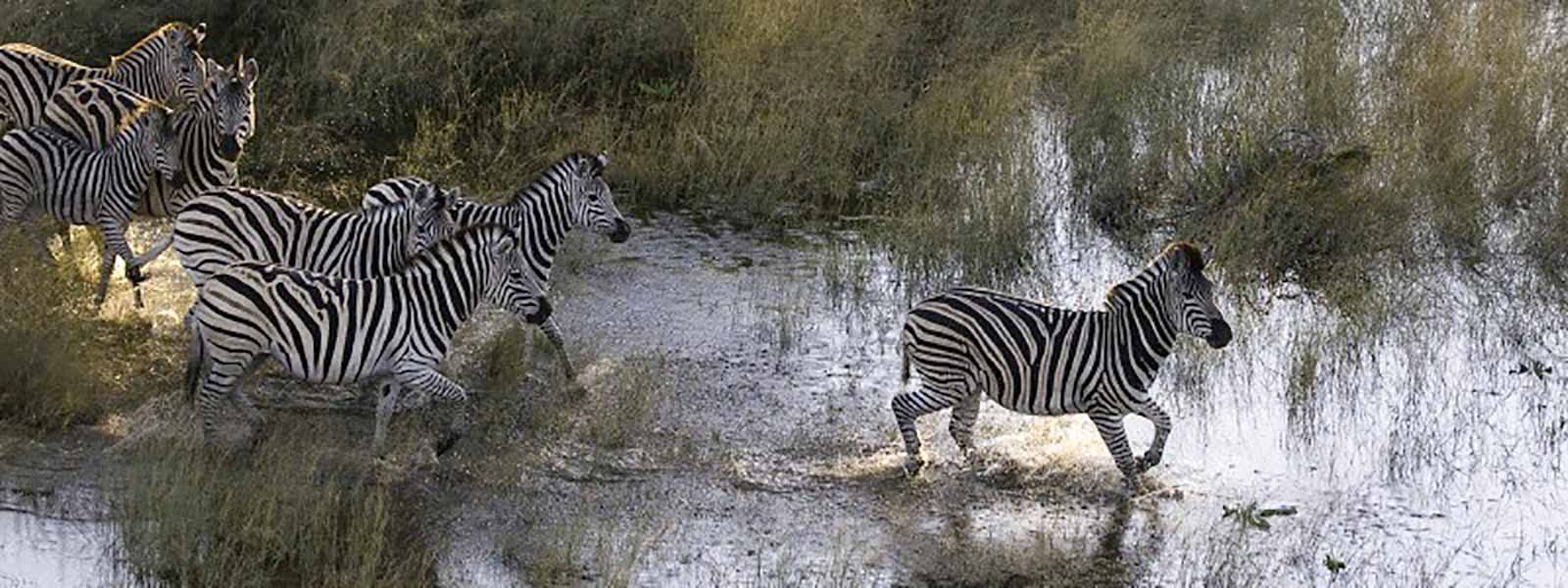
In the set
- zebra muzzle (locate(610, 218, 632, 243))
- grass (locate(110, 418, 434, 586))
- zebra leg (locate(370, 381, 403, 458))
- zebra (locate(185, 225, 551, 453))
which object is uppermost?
zebra muzzle (locate(610, 218, 632, 243))

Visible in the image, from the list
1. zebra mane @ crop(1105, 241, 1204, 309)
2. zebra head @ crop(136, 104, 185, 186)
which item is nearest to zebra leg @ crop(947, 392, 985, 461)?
zebra mane @ crop(1105, 241, 1204, 309)

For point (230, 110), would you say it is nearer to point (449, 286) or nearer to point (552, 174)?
point (552, 174)

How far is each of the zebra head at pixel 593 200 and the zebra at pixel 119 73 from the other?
2978 millimetres

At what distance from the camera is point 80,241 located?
1332 centimetres

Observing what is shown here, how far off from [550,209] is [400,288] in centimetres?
169

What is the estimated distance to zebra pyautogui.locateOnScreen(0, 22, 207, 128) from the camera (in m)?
13.5

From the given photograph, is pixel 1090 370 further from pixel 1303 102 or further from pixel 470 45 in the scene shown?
pixel 470 45

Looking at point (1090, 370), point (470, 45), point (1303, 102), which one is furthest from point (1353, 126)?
point (470, 45)

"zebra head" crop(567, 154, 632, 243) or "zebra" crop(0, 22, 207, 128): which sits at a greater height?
"zebra" crop(0, 22, 207, 128)

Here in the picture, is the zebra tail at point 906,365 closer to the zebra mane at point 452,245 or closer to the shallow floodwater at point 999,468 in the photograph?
the shallow floodwater at point 999,468

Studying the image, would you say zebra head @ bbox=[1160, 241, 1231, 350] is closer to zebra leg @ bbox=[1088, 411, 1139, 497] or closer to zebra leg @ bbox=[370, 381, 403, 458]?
zebra leg @ bbox=[1088, 411, 1139, 497]

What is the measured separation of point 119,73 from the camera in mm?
13859

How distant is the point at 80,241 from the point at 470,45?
4.17 meters

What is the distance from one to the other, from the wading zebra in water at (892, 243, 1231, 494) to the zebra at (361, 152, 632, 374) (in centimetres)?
220
